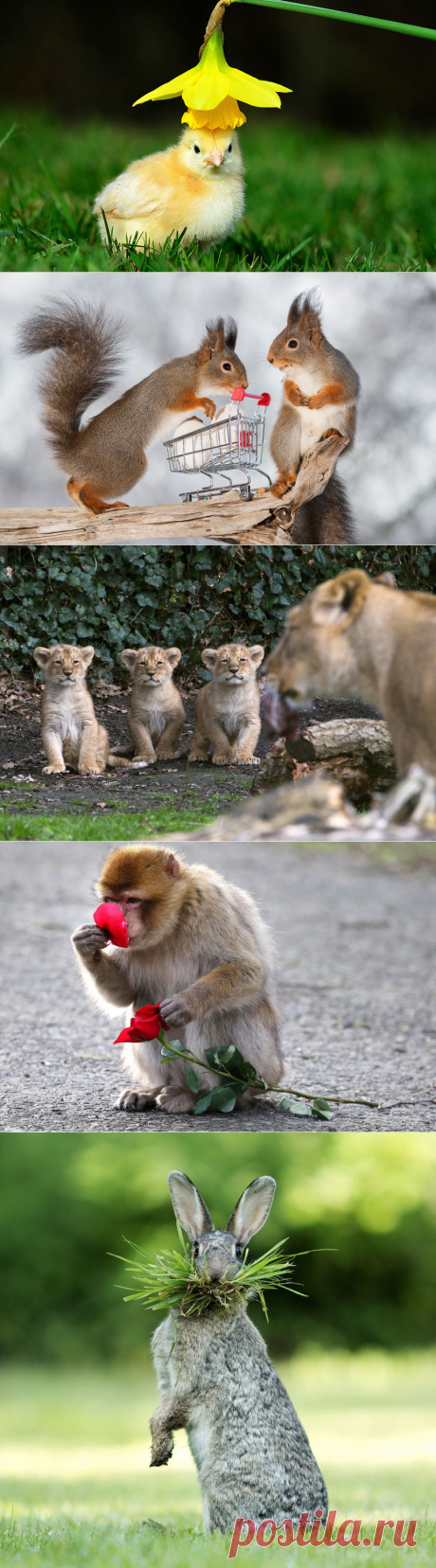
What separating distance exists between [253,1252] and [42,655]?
141 centimetres

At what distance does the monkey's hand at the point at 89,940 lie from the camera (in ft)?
5.26

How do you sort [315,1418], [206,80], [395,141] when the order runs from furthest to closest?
[395,141], [315,1418], [206,80]

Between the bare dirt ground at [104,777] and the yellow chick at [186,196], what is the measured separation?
2.47ft

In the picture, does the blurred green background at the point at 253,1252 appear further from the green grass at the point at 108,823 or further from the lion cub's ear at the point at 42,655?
the lion cub's ear at the point at 42,655

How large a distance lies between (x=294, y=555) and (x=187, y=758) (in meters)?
0.34

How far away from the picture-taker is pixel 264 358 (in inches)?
64.9

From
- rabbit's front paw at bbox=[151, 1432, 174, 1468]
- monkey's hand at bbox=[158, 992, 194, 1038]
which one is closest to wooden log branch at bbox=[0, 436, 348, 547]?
monkey's hand at bbox=[158, 992, 194, 1038]

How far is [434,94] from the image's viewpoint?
2857 mm

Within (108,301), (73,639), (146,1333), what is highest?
(108,301)

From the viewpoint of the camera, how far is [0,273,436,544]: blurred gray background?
164 centimetres

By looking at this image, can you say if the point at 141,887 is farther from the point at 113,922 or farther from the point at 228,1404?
the point at 228,1404

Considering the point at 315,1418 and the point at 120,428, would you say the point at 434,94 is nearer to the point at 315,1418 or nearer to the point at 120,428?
the point at 120,428

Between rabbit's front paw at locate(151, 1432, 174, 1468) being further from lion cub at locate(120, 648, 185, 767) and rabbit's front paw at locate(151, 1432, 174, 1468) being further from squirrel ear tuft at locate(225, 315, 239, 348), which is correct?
squirrel ear tuft at locate(225, 315, 239, 348)

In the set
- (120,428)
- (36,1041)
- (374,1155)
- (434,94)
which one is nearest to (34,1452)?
(36,1041)
